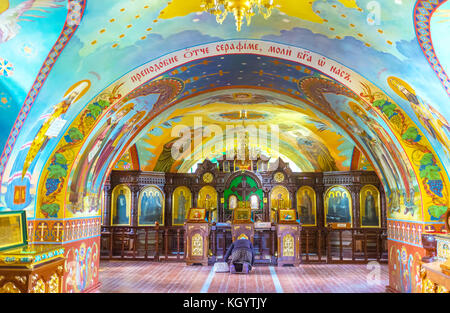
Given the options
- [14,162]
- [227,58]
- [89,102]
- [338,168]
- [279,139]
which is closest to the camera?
[14,162]

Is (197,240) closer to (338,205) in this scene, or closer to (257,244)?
(257,244)

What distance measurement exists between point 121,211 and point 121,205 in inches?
9.1

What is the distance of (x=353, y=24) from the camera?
5.80 m

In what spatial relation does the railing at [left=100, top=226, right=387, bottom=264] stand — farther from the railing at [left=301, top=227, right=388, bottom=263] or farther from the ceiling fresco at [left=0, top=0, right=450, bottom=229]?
the ceiling fresco at [left=0, top=0, right=450, bottom=229]

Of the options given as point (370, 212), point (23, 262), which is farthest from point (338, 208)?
point (23, 262)

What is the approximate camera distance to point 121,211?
15.1m

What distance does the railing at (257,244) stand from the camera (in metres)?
13.4

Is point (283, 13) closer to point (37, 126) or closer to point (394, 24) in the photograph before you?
point (394, 24)

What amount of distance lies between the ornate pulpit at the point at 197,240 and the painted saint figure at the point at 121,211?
334 centimetres

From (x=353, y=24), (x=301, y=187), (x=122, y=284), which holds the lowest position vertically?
(x=122, y=284)

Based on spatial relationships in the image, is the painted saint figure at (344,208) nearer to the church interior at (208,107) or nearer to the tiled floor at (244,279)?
the church interior at (208,107)

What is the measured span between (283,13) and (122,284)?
7.38 m

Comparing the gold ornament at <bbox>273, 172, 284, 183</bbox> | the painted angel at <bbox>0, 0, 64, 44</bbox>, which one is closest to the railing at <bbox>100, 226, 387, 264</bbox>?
the gold ornament at <bbox>273, 172, 284, 183</bbox>

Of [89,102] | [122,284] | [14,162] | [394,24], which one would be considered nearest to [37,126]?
[14,162]
